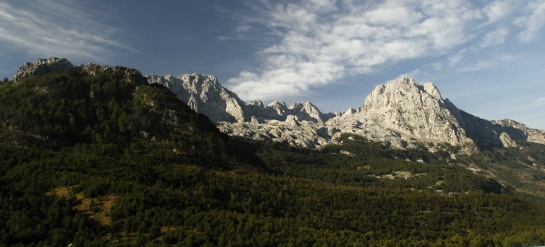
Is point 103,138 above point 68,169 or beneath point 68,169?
above

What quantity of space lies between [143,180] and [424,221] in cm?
13894

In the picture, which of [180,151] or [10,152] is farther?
[180,151]

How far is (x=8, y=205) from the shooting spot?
102 metres

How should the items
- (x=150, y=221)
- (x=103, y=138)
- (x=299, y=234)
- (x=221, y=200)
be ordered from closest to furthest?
(x=150, y=221)
(x=299, y=234)
(x=221, y=200)
(x=103, y=138)

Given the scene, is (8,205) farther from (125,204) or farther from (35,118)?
(35,118)

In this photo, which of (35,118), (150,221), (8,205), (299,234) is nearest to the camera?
(8,205)

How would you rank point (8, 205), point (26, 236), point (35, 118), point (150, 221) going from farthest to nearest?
point (35, 118)
point (150, 221)
point (8, 205)
point (26, 236)

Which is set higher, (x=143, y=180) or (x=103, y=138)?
(x=103, y=138)

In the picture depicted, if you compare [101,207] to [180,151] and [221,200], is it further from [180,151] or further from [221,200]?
[180,151]

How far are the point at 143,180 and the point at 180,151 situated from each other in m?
54.8

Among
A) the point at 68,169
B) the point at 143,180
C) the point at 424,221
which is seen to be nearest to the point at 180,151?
the point at 143,180

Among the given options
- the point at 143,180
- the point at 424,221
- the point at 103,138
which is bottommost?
the point at 424,221

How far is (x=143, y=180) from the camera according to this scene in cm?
14525

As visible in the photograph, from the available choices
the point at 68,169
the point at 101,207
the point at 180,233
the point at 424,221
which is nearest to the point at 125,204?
the point at 101,207
